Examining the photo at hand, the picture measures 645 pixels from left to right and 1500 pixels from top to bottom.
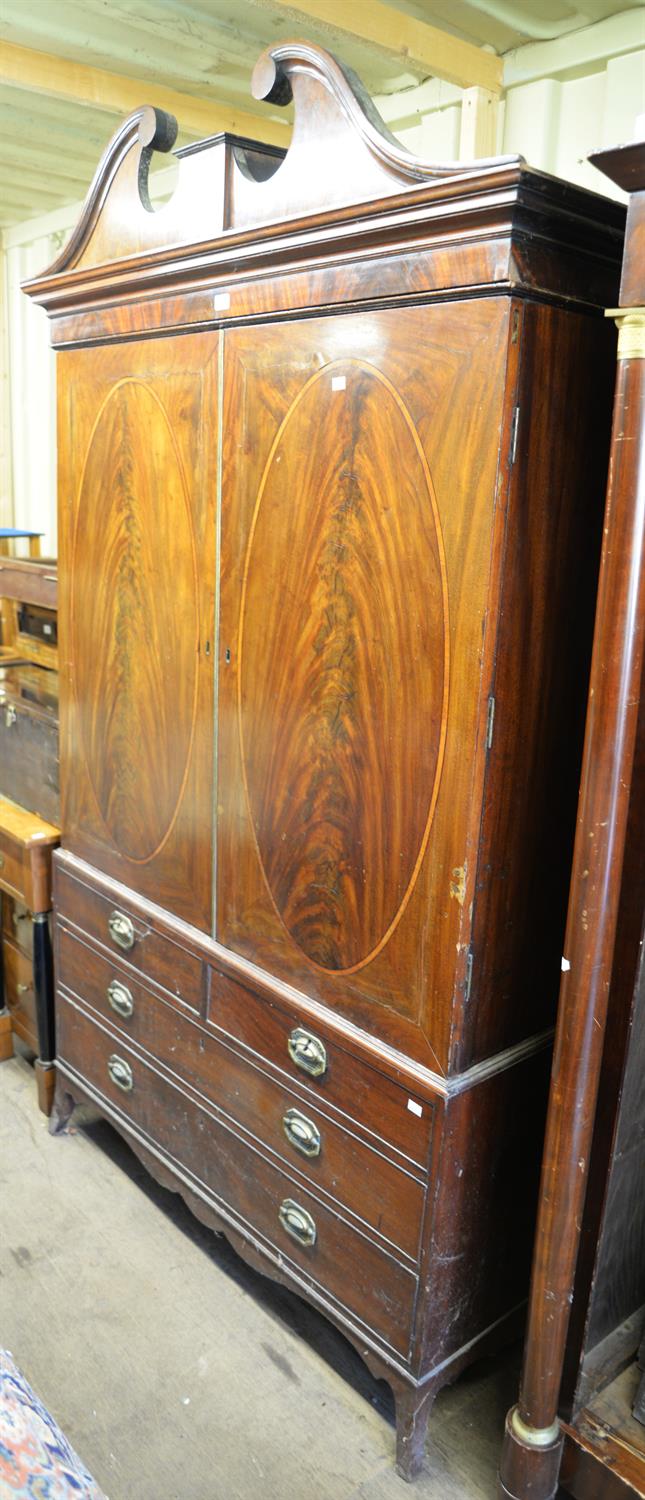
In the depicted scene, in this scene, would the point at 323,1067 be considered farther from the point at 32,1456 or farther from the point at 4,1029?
the point at 4,1029

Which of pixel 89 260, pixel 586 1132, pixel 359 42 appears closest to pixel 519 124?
pixel 359 42

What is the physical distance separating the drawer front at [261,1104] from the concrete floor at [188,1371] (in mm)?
371

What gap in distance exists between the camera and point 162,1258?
6.57 feet

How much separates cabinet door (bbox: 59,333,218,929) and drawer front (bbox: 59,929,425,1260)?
0.23 m

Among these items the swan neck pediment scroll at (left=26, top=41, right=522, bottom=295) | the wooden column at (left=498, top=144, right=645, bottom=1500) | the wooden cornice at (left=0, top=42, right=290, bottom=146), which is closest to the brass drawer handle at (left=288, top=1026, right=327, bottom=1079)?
the wooden column at (left=498, top=144, right=645, bottom=1500)

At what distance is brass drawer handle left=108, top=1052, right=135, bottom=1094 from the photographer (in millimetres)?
2104

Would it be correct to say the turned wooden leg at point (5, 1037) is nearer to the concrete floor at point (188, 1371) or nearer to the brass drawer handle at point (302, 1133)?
the concrete floor at point (188, 1371)

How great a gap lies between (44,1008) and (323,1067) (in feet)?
3.30

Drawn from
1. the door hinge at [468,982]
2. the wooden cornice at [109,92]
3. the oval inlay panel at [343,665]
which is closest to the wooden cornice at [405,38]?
the wooden cornice at [109,92]

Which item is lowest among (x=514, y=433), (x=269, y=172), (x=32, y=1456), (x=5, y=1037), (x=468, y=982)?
(x=5, y=1037)

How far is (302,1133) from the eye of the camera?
166cm

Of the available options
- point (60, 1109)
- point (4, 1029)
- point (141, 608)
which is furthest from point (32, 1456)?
point (4, 1029)

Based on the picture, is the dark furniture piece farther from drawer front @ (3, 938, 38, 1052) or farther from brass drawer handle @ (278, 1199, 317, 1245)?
brass drawer handle @ (278, 1199, 317, 1245)

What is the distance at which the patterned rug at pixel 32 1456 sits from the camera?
2.94 ft
